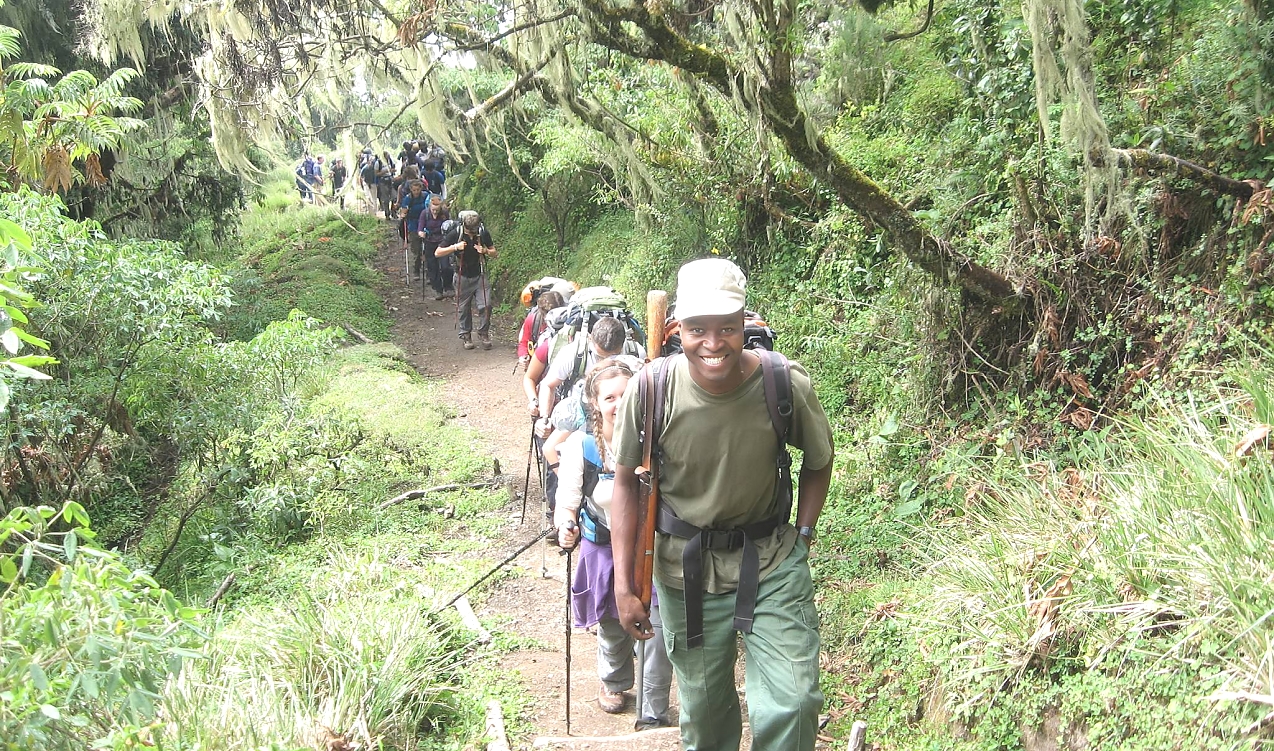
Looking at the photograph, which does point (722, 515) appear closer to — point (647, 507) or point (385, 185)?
point (647, 507)

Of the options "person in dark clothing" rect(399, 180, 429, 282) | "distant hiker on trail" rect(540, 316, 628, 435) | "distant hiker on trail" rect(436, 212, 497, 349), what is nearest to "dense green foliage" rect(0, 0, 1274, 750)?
"distant hiker on trail" rect(540, 316, 628, 435)

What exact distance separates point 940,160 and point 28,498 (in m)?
7.95

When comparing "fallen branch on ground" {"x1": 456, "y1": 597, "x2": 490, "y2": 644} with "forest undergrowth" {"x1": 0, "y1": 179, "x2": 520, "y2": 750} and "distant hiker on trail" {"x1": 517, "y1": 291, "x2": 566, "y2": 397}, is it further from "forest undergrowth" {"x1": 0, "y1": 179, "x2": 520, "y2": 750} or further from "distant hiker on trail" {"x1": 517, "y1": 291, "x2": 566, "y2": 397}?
"distant hiker on trail" {"x1": 517, "y1": 291, "x2": 566, "y2": 397}

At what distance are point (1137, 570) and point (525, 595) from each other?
434cm

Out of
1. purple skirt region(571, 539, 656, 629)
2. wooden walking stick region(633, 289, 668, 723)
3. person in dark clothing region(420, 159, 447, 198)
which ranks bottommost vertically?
purple skirt region(571, 539, 656, 629)

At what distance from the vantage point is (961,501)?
560 centimetres

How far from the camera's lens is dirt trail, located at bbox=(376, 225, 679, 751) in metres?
5.11

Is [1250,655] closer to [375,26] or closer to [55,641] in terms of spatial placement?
[55,641]

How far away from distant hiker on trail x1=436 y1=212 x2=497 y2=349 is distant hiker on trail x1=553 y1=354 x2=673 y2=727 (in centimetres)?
908

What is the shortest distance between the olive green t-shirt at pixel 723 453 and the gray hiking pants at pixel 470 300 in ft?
36.5

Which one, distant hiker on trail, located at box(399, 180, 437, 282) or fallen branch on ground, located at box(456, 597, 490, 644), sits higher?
distant hiker on trail, located at box(399, 180, 437, 282)

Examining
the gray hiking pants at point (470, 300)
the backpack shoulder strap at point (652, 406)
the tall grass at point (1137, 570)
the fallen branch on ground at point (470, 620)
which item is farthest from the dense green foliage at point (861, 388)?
the gray hiking pants at point (470, 300)

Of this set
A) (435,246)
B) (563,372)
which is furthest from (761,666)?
(435,246)

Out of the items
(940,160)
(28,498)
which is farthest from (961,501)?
(28,498)
